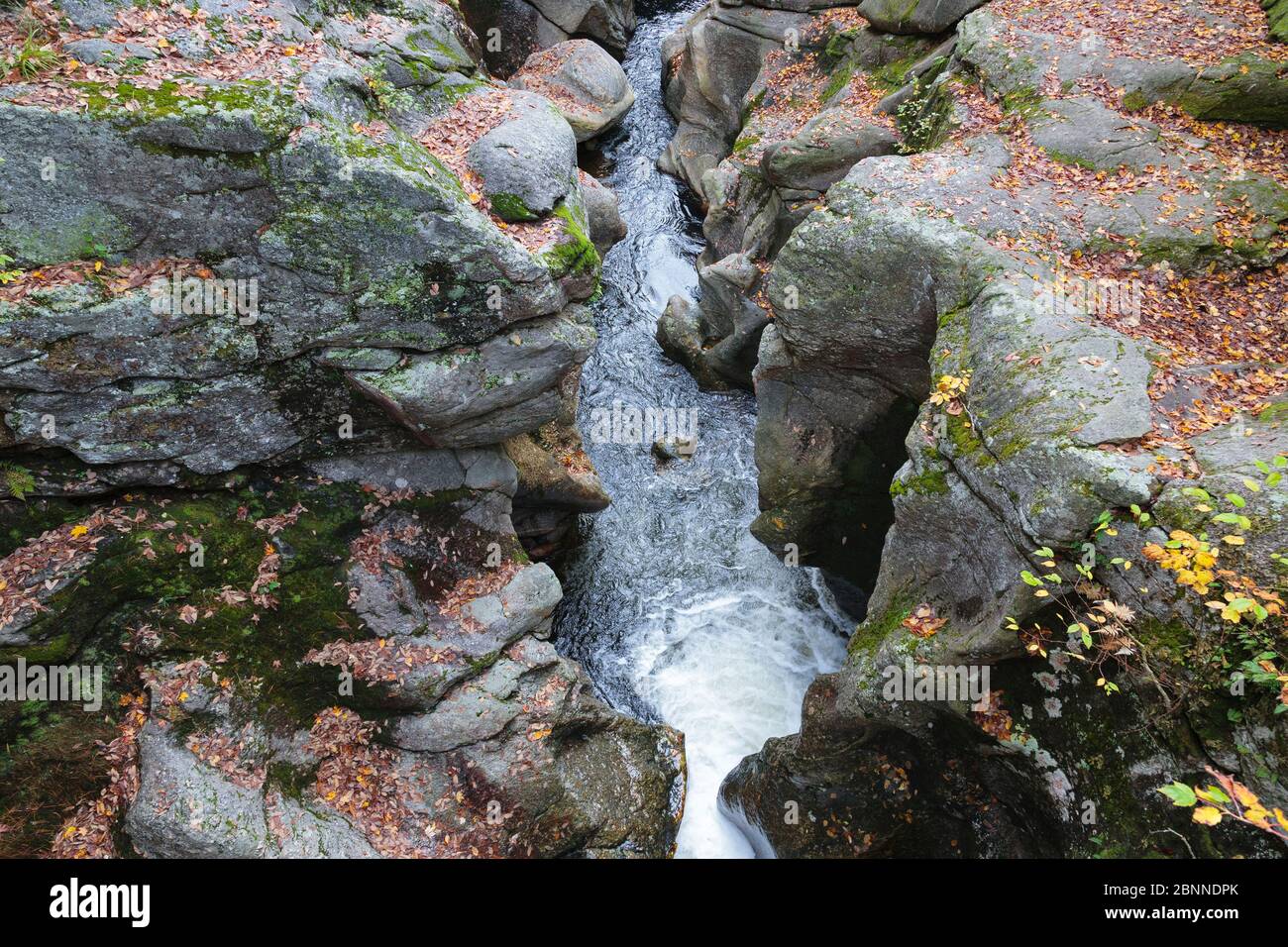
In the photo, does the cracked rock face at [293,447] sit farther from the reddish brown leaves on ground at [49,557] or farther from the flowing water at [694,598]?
the flowing water at [694,598]

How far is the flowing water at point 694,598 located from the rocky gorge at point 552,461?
121 millimetres

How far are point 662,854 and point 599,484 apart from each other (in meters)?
6.83

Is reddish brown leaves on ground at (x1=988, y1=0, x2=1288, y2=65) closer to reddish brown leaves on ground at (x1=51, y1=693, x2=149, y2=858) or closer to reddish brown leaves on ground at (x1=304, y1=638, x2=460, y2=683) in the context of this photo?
reddish brown leaves on ground at (x1=304, y1=638, x2=460, y2=683)

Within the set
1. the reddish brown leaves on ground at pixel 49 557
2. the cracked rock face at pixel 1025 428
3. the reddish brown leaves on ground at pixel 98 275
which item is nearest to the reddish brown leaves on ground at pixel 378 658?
the reddish brown leaves on ground at pixel 49 557

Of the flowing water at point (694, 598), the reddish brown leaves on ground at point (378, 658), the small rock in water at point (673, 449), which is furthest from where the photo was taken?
the small rock in water at point (673, 449)

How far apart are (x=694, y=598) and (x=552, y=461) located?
411cm

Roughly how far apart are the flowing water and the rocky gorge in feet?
0.40

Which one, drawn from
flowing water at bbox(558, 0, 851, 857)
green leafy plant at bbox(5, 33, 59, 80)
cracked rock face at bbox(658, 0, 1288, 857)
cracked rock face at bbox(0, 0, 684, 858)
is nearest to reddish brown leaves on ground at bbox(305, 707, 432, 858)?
cracked rock face at bbox(0, 0, 684, 858)

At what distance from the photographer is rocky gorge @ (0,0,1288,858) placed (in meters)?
7.47

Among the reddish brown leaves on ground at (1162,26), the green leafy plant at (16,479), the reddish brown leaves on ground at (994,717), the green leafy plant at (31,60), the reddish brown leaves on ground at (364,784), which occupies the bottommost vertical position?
the reddish brown leaves on ground at (364,784)

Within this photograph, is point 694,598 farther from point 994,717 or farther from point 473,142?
point 473,142

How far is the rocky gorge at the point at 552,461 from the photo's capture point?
747cm

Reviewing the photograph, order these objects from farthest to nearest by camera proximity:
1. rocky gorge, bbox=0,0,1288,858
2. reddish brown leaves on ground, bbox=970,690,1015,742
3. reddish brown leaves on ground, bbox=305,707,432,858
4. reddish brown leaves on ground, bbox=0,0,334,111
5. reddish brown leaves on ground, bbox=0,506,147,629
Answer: reddish brown leaves on ground, bbox=305,707,432,858 < reddish brown leaves on ground, bbox=0,506,147,629 < reddish brown leaves on ground, bbox=970,690,1015,742 < reddish brown leaves on ground, bbox=0,0,334,111 < rocky gorge, bbox=0,0,1288,858

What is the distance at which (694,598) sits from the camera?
14.7 metres
